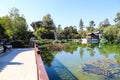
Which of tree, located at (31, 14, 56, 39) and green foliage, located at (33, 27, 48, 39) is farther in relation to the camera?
tree, located at (31, 14, 56, 39)

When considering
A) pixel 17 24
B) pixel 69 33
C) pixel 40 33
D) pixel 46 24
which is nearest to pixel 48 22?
pixel 46 24

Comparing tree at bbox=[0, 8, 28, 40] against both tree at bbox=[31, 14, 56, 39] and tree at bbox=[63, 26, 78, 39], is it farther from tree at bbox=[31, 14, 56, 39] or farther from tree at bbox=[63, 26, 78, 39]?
tree at bbox=[31, 14, 56, 39]

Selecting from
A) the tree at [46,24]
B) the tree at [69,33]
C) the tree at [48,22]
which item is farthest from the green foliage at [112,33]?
the tree at [48,22]

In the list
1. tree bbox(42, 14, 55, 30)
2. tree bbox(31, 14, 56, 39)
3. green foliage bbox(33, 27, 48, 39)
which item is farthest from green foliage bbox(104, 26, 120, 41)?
tree bbox(42, 14, 55, 30)

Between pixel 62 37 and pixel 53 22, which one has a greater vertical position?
pixel 53 22

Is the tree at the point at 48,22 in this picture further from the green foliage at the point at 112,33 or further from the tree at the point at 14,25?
the tree at the point at 14,25

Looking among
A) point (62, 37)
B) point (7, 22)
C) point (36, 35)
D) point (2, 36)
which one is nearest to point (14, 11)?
point (7, 22)

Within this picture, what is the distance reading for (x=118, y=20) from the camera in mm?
49594

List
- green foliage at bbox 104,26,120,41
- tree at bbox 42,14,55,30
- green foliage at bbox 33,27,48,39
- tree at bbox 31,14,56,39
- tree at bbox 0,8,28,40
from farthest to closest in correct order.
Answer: tree at bbox 42,14,55,30
tree at bbox 31,14,56,39
green foliage at bbox 33,27,48,39
green foliage at bbox 104,26,120,41
tree at bbox 0,8,28,40

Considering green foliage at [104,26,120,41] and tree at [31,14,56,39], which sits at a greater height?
tree at [31,14,56,39]

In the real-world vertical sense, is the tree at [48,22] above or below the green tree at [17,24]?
above

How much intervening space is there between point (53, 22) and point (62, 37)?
1316cm

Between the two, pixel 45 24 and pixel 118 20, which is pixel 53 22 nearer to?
pixel 45 24

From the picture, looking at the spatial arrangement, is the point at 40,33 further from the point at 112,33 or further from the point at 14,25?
the point at 14,25
